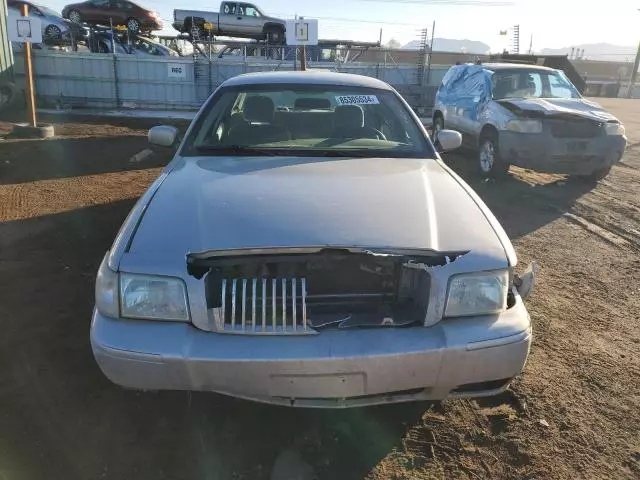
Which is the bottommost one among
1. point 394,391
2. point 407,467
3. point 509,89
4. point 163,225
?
point 407,467

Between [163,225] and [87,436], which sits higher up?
[163,225]

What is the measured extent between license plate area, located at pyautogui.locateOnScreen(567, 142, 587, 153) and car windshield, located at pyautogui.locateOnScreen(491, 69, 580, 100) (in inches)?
57.7

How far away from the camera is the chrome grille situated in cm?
214

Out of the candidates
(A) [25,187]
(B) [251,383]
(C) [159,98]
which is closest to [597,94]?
(C) [159,98]

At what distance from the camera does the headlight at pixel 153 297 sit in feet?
7.11

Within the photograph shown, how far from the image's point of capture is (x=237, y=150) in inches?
136

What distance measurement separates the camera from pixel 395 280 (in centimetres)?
241

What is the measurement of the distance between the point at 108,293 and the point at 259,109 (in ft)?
7.09

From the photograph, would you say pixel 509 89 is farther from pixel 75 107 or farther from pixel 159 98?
pixel 75 107

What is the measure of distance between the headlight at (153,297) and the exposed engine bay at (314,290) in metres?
0.10

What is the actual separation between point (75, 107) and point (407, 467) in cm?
1712

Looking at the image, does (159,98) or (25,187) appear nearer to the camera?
(25,187)

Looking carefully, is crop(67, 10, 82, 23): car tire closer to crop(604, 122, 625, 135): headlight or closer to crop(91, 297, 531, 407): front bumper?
crop(604, 122, 625, 135): headlight

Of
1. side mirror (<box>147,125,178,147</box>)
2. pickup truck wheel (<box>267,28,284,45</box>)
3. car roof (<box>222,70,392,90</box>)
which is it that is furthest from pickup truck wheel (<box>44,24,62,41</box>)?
side mirror (<box>147,125,178,147</box>)
